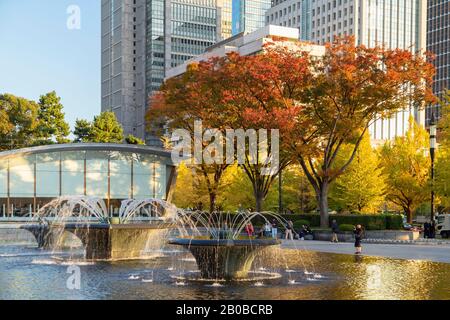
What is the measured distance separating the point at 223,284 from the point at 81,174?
124 feet

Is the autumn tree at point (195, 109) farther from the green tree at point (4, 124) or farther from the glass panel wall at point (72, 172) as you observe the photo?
the green tree at point (4, 124)

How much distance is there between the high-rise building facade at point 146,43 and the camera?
17525cm

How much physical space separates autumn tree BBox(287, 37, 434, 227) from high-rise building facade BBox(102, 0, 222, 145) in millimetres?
131338

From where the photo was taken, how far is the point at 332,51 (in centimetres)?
4053

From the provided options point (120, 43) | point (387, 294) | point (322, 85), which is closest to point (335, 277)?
point (387, 294)

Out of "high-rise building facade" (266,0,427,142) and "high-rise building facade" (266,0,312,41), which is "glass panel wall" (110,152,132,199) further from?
"high-rise building facade" (266,0,312,41)

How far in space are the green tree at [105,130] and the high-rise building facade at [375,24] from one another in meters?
71.4

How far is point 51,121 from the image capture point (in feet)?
271

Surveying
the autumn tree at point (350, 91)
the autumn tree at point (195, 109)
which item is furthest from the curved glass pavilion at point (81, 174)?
the autumn tree at point (350, 91)

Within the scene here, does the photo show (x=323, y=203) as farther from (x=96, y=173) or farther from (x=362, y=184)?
(x=96, y=173)

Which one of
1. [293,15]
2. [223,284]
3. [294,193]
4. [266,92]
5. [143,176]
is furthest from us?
[293,15]

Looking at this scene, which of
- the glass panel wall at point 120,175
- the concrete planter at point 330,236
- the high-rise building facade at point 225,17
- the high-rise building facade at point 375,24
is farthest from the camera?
the high-rise building facade at point 225,17

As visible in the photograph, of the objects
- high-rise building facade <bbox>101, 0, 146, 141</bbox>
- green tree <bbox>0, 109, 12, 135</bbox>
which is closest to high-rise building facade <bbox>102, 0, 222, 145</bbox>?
high-rise building facade <bbox>101, 0, 146, 141</bbox>

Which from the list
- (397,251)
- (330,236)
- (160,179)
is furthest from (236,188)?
(397,251)
